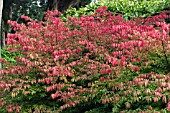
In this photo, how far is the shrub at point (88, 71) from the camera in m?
3.46

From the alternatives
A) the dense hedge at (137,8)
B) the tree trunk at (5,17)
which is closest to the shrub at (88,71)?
the dense hedge at (137,8)

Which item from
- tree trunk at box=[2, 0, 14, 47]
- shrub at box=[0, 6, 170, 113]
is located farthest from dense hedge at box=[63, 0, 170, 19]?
tree trunk at box=[2, 0, 14, 47]

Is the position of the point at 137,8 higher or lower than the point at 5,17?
higher

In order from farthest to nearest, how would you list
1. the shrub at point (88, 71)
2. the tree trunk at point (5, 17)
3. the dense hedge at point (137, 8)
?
the tree trunk at point (5, 17)
the dense hedge at point (137, 8)
the shrub at point (88, 71)

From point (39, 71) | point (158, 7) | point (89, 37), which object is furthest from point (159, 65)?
point (158, 7)

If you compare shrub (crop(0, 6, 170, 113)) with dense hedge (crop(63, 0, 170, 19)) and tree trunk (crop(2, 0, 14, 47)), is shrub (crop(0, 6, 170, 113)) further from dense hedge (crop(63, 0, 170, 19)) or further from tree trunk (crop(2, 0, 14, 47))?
tree trunk (crop(2, 0, 14, 47))

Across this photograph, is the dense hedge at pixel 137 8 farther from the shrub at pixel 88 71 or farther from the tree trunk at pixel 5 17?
the tree trunk at pixel 5 17

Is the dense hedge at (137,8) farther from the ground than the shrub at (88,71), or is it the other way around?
the dense hedge at (137,8)

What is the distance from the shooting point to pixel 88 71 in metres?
4.08

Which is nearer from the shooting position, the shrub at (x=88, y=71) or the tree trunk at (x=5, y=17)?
the shrub at (x=88, y=71)

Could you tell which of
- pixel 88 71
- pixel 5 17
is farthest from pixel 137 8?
pixel 5 17

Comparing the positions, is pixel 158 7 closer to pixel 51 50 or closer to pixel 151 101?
pixel 51 50

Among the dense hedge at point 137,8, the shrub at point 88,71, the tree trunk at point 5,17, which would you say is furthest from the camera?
the tree trunk at point 5,17

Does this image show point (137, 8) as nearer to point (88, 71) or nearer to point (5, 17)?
point (88, 71)
